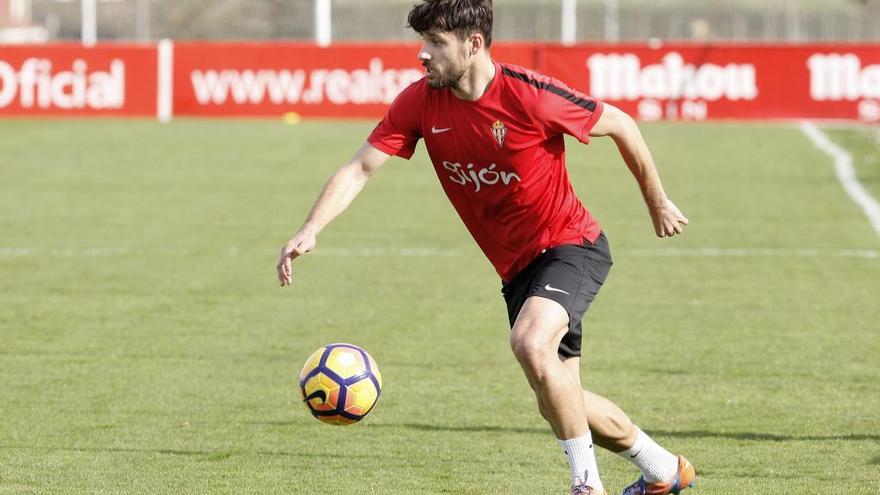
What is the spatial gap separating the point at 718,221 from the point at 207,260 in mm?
6319

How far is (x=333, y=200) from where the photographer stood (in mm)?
6352

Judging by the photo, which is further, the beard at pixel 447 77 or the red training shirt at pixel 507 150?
the red training shirt at pixel 507 150

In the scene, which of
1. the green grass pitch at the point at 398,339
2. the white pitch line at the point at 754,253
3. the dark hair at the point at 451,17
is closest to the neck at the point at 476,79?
the dark hair at the point at 451,17

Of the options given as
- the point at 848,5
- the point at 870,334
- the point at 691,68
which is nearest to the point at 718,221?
the point at 870,334

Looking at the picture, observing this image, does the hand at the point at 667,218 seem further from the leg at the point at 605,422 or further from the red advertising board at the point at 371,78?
the red advertising board at the point at 371,78

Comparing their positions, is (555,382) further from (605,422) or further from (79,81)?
(79,81)

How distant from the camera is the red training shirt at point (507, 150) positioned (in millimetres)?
6102

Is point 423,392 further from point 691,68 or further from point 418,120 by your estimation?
point 691,68

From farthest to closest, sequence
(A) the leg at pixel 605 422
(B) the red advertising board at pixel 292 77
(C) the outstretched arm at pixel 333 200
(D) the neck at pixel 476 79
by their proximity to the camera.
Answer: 1. (B) the red advertising board at pixel 292 77
2. (A) the leg at pixel 605 422
3. (C) the outstretched arm at pixel 333 200
4. (D) the neck at pixel 476 79

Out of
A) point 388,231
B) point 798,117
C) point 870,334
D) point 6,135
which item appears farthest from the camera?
point 798,117

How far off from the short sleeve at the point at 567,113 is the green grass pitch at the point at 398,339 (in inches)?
64.6

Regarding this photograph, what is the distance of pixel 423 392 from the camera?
29.0ft

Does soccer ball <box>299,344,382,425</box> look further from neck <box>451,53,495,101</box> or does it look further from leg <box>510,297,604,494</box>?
neck <box>451,53,495,101</box>

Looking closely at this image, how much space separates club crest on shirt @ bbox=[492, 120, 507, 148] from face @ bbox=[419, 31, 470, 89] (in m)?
0.26
